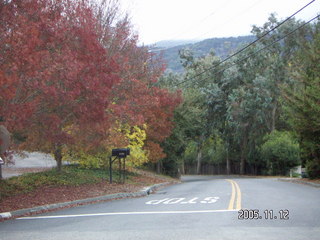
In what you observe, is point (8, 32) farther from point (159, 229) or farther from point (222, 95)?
point (222, 95)

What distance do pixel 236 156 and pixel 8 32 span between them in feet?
171

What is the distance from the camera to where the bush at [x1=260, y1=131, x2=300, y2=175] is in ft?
161

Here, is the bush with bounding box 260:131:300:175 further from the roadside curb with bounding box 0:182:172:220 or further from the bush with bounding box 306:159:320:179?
the roadside curb with bounding box 0:182:172:220

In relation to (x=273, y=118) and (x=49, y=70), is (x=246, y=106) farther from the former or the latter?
(x=49, y=70)

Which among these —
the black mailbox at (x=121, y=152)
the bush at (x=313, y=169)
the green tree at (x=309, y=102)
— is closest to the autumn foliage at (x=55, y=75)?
the black mailbox at (x=121, y=152)

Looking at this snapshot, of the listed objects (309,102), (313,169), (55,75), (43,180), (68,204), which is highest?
(55,75)

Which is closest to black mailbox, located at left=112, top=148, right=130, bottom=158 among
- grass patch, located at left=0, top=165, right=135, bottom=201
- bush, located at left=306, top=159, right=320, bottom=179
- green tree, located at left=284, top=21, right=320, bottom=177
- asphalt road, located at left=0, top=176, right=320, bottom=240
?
grass patch, located at left=0, top=165, right=135, bottom=201

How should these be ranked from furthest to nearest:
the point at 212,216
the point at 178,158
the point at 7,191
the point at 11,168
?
the point at 178,158
the point at 11,168
the point at 7,191
the point at 212,216

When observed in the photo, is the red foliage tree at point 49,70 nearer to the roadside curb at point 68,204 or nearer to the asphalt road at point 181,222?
the roadside curb at point 68,204

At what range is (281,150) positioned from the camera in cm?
4959

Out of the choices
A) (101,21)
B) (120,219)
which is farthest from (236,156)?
(120,219)

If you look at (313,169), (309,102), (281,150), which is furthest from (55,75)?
(281,150)

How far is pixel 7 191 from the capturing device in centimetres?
1684

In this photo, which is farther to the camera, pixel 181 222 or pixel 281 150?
pixel 281 150
